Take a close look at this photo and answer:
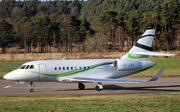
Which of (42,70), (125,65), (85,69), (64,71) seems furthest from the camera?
(125,65)

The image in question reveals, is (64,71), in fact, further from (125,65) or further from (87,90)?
(125,65)

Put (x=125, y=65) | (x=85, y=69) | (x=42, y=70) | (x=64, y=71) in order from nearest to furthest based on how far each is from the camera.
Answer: (x=42, y=70), (x=64, y=71), (x=85, y=69), (x=125, y=65)

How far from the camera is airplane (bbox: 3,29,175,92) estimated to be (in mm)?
22781

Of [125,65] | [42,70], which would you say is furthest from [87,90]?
[42,70]

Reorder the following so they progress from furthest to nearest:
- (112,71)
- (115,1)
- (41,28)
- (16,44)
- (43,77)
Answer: (115,1), (16,44), (41,28), (112,71), (43,77)

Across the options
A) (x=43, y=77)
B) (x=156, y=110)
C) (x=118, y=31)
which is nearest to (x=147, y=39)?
(x=43, y=77)

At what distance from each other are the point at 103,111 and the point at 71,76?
415 inches

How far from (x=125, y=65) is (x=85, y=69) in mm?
3646

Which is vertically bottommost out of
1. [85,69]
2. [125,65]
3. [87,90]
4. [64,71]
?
[87,90]

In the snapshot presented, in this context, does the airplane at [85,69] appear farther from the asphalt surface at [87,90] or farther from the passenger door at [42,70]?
the asphalt surface at [87,90]

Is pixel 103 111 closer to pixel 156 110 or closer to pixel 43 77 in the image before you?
pixel 156 110

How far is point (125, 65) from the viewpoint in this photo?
24.7 meters

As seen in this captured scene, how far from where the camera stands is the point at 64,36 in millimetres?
109000

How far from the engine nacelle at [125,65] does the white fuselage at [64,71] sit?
319 millimetres
